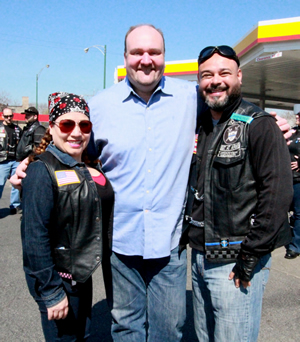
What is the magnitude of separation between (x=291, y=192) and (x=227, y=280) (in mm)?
634

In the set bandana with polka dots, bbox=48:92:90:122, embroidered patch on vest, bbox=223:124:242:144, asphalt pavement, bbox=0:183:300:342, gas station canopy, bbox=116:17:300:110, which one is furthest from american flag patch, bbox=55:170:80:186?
gas station canopy, bbox=116:17:300:110

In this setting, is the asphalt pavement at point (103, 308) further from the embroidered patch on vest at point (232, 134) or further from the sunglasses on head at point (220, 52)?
the sunglasses on head at point (220, 52)

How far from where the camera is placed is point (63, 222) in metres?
1.89

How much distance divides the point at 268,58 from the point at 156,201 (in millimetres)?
9217

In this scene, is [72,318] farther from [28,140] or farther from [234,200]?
[28,140]

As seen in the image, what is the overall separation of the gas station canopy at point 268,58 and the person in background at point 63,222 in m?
8.64

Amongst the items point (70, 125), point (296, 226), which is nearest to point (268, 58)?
point (296, 226)

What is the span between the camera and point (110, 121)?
2.23 m

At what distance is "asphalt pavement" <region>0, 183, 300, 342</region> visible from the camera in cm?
289

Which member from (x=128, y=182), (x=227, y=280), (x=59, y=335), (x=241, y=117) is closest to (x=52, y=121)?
(x=128, y=182)

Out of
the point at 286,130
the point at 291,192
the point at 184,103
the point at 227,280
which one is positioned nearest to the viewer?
the point at 291,192

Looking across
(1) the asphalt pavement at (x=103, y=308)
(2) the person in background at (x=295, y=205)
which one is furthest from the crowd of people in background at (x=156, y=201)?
(2) the person in background at (x=295, y=205)

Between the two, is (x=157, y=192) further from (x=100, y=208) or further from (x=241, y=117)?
(x=241, y=117)

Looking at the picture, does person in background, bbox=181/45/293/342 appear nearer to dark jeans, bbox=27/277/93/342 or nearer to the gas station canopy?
dark jeans, bbox=27/277/93/342
